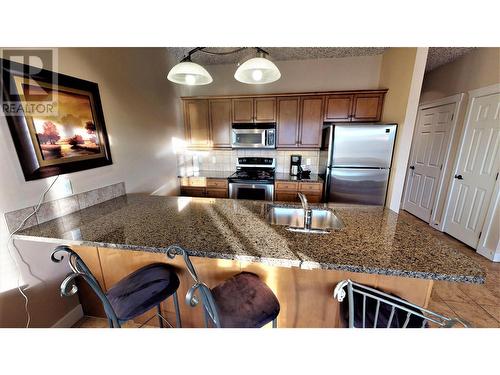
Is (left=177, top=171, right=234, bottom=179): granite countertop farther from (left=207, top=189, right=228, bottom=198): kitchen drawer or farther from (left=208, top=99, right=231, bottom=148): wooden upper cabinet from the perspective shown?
(left=208, top=99, right=231, bottom=148): wooden upper cabinet

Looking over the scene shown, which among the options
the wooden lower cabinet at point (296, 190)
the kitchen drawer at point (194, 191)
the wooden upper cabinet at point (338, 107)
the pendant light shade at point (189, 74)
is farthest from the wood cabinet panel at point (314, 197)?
the pendant light shade at point (189, 74)

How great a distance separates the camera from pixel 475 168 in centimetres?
258

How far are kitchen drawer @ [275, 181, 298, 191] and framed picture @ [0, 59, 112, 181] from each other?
2.18 meters

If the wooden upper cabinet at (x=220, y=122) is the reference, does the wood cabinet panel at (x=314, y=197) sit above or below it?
below

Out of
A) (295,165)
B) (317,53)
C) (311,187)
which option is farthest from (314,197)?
(317,53)

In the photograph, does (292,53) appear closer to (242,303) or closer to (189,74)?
(189,74)

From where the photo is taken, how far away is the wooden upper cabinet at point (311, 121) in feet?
9.56

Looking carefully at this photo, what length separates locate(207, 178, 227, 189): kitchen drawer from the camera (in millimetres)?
3100

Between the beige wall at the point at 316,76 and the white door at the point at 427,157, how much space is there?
128 cm

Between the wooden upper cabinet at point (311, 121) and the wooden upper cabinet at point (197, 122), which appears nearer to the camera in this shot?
the wooden upper cabinet at point (311, 121)

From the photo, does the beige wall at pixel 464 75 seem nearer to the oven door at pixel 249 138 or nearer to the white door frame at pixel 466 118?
the white door frame at pixel 466 118

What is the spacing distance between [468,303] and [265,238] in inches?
87.5
